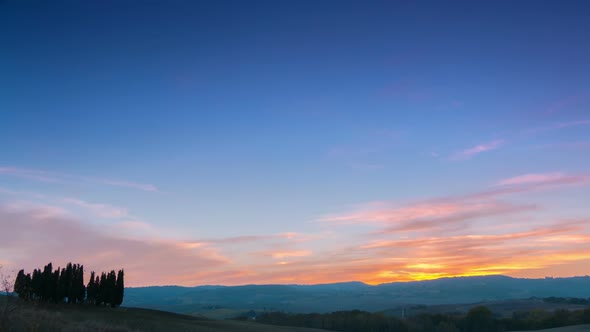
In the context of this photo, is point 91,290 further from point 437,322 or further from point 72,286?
point 437,322

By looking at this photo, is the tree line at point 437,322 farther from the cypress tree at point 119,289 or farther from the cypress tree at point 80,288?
the cypress tree at point 80,288

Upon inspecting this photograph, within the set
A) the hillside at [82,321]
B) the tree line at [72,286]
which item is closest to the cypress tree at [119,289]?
the tree line at [72,286]

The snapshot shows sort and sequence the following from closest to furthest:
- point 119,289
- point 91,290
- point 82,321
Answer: point 82,321 < point 91,290 < point 119,289

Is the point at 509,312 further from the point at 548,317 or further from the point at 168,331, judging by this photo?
the point at 168,331

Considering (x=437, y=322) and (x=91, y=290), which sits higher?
(x=91, y=290)

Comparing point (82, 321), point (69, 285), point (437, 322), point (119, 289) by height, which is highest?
point (69, 285)

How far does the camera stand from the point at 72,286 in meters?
63.8

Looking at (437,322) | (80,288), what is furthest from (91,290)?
(437,322)

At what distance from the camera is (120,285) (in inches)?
2744

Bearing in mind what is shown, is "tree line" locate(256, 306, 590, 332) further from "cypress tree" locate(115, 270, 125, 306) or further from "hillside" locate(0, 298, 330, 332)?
"hillside" locate(0, 298, 330, 332)

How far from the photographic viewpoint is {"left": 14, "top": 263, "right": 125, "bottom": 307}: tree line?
62.0 m

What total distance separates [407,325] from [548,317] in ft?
121

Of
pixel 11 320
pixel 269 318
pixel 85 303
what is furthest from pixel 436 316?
pixel 11 320

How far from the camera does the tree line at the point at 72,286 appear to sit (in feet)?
203
